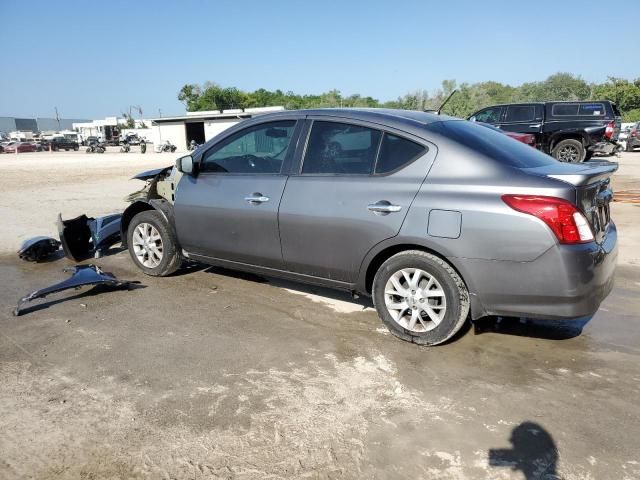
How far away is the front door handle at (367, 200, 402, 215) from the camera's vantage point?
12.1 ft

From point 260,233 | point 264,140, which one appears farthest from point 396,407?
point 264,140

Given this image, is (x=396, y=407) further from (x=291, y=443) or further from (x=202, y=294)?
(x=202, y=294)

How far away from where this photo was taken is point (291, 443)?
8.68ft

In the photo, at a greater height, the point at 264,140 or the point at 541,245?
the point at 264,140

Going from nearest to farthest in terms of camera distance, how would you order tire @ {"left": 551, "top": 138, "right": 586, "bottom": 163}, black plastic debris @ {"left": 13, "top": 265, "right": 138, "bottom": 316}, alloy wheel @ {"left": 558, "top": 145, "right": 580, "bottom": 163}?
1. black plastic debris @ {"left": 13, "top": 265, "right": 138, "bottom": 316}
2. tire @ {"left": 551, "top": 138, "right": 586, "bottom": 163}
3. alloy wheel @ {"left": 558, "top": 145, "right": 580, "bottom": 163}

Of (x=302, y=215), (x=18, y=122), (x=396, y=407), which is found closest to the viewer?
(x=396, y=407)

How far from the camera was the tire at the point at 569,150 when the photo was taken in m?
15.2

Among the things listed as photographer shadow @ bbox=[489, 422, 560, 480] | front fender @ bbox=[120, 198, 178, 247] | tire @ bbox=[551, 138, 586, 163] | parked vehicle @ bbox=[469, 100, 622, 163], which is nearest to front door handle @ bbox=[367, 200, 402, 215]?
photographer shadow @ bbox=[489, 422, 560, 480]

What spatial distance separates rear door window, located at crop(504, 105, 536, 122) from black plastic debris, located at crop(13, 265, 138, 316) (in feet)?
46.5

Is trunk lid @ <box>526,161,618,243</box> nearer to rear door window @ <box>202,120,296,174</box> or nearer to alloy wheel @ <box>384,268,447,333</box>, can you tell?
alloy wheel @ <box>384,268,447,333</box>

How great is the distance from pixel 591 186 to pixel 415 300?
55.6 inches

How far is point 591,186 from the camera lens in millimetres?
3355

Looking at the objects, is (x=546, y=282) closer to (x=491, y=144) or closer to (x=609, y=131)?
(x=491, y=144)

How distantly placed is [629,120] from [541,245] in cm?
5740
